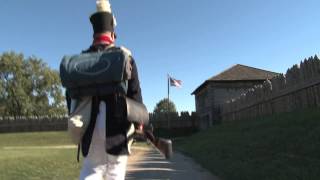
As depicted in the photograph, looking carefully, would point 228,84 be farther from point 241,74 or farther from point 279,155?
point 279,155

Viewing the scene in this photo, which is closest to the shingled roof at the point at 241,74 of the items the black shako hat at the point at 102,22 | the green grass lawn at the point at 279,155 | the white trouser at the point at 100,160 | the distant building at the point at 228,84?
the distant building at the point at 228,84

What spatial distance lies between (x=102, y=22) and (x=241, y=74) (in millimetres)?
50089

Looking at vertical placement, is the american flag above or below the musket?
above

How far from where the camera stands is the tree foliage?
87500 mm

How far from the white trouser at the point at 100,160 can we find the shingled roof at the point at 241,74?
1919 inches

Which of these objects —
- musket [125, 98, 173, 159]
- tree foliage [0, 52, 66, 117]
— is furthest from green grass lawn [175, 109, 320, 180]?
tree foliage [0, 52, 66, 117]

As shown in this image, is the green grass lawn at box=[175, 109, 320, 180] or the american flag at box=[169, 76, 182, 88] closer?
the green grass lawn at box=[175, 109, 320, 180]

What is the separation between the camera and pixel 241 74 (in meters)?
53.8

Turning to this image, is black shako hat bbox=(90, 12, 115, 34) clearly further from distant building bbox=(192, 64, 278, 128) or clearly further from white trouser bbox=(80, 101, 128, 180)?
distant building bbox=(192, 64, 278, 128)

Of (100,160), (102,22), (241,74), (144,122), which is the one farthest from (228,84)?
(100,160)

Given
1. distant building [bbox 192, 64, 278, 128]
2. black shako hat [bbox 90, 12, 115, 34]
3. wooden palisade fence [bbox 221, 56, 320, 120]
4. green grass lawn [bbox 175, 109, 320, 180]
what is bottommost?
green grass lawn [bbox 175, 109, 320, 180]

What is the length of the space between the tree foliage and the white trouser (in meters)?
85.8

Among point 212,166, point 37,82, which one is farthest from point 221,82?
point 37,82

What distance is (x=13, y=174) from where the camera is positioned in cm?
1281
